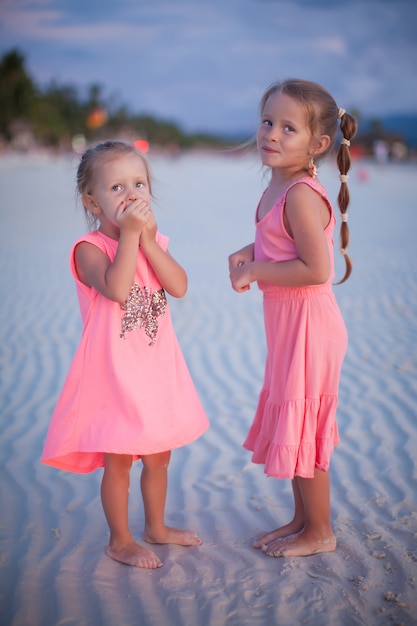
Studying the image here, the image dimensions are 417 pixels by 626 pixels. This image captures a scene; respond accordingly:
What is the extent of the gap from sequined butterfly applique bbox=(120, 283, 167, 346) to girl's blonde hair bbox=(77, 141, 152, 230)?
0.44m

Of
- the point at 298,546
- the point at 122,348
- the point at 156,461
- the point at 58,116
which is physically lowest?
the point at 298,546

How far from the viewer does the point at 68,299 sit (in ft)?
26.2

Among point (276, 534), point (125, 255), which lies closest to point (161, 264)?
point (125, 255)

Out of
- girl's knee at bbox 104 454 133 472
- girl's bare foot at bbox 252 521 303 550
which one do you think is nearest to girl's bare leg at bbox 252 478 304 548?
girl's bare foot at bbox 252 521 303 550

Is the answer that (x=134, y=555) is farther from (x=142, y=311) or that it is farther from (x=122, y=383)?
(x=142, y=311)

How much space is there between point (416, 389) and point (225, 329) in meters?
2.27

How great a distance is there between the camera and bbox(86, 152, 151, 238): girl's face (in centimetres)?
259

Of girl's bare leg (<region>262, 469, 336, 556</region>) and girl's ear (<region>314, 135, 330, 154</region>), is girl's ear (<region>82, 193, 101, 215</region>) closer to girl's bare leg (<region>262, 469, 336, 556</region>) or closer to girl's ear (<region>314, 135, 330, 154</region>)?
girl's ear (<region>314, 135, 330, 154</region>)

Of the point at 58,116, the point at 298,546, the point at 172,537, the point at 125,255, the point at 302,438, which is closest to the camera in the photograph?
the point at 125,255

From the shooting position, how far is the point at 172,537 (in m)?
3.00

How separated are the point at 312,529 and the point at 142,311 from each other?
4.10ft

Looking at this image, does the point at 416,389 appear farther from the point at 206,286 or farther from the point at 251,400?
the point at 206,286

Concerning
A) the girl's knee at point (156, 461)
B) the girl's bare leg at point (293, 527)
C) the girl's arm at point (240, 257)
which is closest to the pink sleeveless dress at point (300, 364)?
the girl's arm at point (240, 257)

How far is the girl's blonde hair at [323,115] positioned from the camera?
2664 mm
